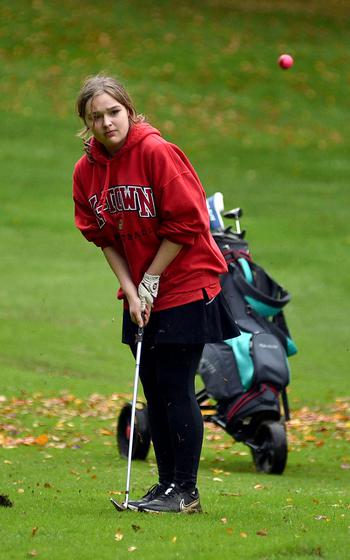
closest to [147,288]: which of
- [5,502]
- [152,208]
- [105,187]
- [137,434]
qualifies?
[152,208]

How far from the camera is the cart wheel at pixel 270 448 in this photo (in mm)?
8625

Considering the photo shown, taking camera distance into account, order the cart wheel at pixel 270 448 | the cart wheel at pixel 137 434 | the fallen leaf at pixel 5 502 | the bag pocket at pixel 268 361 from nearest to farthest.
Result: the fallen leaf at pixel 5 502
the cart wheel at pixel 270 448
the bag pocket at pixel 268 361
the cart wheel at pixel 137 434

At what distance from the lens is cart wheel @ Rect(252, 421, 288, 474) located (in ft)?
28.3

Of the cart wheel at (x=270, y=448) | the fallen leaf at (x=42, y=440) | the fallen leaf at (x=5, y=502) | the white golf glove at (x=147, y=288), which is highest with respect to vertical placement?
the white golf glove at (x=147, y=288)

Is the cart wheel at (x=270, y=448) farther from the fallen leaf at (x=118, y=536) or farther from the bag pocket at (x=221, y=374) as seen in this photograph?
the fallen leaf at (x=118, y=536)

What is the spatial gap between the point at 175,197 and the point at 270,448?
11.6 feet

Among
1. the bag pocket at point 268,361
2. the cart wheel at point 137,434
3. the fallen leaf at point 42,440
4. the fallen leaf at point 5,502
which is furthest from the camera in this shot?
the fallen leaf at point 42,440

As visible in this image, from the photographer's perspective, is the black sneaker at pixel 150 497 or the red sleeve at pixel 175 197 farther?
the black sneaker at pixel 150 497

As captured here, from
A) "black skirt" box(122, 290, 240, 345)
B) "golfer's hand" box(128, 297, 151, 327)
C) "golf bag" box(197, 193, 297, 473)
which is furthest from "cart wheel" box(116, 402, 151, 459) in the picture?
"golfer's hand" box(128, 297, 151, 327)

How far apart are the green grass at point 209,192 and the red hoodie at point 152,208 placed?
1.18 metres

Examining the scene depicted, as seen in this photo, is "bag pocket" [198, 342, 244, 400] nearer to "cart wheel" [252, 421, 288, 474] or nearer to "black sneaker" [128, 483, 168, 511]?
"cart wheel" [252, 421, 288, 474]

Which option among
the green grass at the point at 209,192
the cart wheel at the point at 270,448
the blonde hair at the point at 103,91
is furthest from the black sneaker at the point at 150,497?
the cart wheel at the point at 270,448

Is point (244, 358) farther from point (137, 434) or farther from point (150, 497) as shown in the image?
point (150, 497)

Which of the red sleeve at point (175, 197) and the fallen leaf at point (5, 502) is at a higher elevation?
the red sleeve at point (175, 197)
